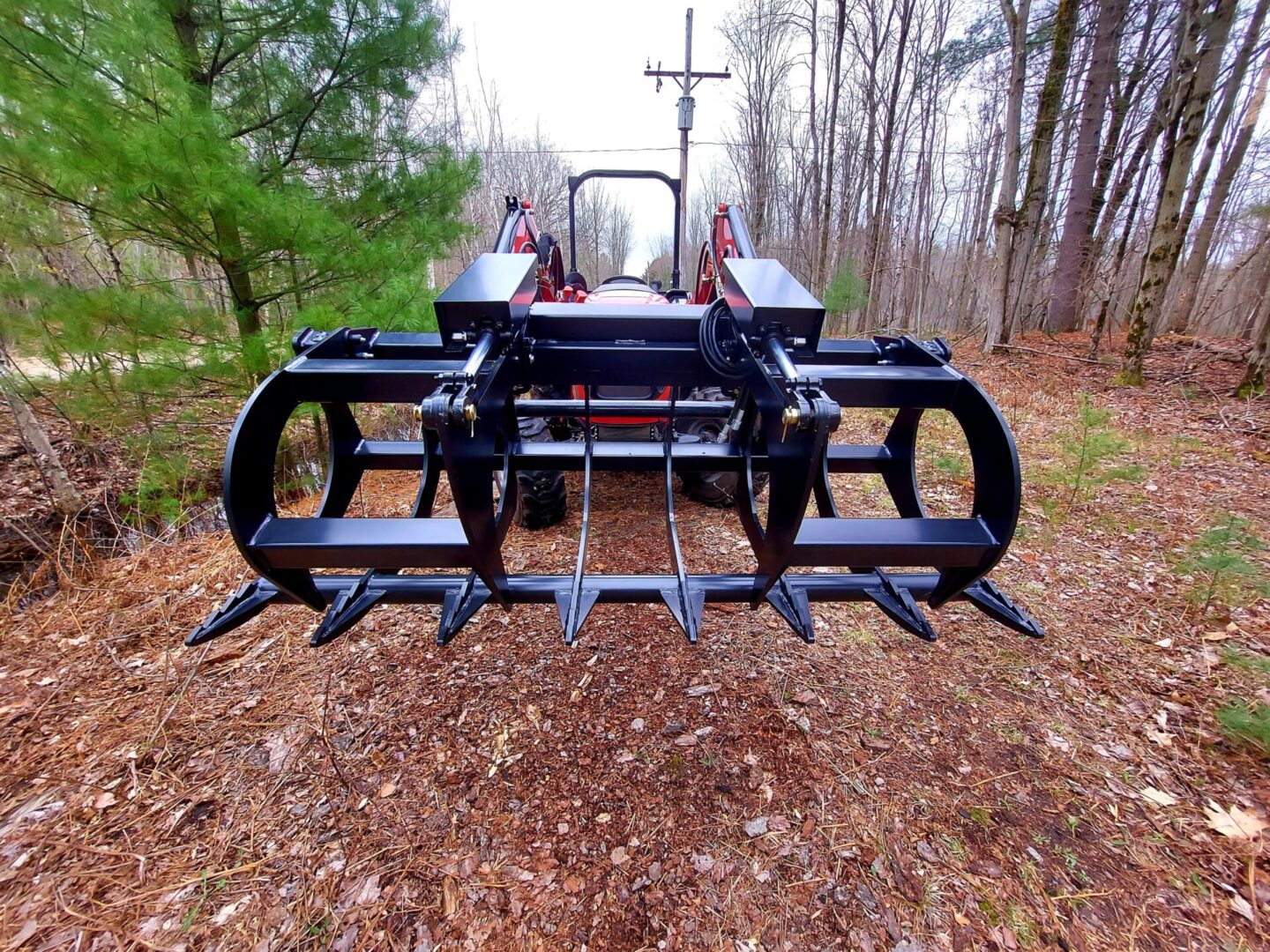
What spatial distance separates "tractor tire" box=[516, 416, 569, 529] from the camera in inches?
127

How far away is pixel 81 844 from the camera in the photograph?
4.85ft

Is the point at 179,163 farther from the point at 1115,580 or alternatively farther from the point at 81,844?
the point at 1115,580

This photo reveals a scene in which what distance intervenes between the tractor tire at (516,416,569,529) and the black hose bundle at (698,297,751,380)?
162 cm

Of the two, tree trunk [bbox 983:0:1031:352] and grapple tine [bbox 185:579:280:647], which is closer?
grapple tine [bbox 185:579:280:647]

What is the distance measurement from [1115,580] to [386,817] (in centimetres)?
360

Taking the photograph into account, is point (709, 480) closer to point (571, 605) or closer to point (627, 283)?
point (627, 283)

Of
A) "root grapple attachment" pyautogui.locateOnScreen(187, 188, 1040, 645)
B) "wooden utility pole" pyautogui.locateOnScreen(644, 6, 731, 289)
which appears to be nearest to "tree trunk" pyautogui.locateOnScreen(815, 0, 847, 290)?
"wooden utility pole" pyautogui.locateOnScreen(644, 6, 731, 289)

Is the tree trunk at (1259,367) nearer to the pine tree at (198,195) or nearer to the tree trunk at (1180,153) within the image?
the tree trunk at (1180,153)

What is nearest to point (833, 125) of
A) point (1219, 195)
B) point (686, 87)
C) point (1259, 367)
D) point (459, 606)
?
point (686, 87)

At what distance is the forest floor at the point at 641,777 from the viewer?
1.31m

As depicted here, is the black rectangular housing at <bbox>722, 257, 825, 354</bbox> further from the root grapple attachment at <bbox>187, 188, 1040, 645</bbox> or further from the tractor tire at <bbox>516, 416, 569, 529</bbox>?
the tractor tire at <bbox>516, 416, 569, 529</bbox>

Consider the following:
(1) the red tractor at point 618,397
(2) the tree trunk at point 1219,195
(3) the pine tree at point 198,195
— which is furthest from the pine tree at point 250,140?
(2) the tree trunk at point 1219,195

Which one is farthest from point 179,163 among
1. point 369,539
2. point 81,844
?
point 81,844

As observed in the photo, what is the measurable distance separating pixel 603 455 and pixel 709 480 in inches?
62.2
